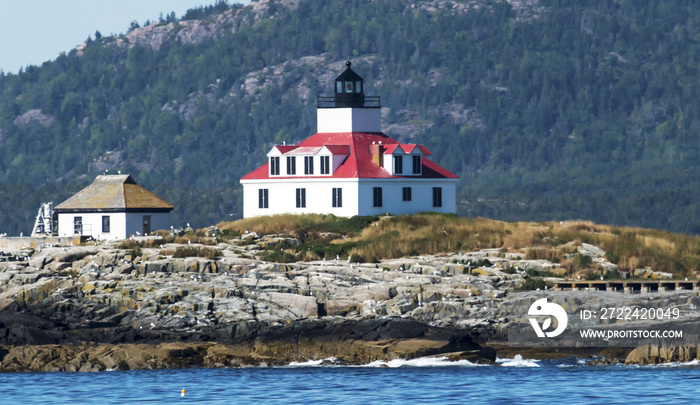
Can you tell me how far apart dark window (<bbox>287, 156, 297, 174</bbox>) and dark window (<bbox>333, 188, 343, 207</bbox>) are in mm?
2435

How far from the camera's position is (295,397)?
128ft

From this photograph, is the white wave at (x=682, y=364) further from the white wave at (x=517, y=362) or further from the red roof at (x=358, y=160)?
the red roof at (x=358, y=160)

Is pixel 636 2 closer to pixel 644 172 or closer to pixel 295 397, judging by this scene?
pixel 644 172

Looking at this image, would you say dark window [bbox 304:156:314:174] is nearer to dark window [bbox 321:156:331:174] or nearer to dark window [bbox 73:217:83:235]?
dark window [bbox 321:156:331:174]

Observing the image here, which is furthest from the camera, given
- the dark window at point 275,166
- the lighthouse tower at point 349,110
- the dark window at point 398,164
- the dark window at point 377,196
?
the lighthouse tower at point 349,110

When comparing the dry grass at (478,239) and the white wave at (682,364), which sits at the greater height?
the dry grass at (478,239)

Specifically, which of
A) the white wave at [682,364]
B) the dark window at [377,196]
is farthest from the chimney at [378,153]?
the white wave at [682,364]

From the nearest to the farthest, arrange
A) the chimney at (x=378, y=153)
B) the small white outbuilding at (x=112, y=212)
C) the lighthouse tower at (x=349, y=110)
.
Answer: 1. the small white outbuilding at (x=112, y=212)
2. the chimney at (x=378, y=153)
3. the lighthouse tower at (x=349, y=110)

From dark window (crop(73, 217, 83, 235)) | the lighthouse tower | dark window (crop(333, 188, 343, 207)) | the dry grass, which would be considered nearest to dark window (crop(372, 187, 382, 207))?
dark window (crop(333, 188, 343, 207))

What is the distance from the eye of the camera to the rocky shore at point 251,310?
151ft

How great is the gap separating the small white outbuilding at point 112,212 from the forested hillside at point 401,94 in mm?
58380

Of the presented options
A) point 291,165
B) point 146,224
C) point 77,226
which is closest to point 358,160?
point 291,165

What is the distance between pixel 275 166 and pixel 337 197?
12.0ft

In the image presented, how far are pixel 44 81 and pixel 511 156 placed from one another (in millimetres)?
71322
